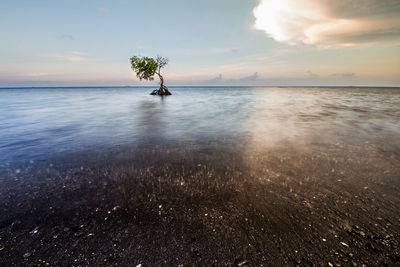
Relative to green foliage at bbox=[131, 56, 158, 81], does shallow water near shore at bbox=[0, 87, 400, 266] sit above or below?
below

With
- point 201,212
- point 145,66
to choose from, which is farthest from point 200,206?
point 145,66

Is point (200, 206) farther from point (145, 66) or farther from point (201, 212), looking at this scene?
point (145, 66)

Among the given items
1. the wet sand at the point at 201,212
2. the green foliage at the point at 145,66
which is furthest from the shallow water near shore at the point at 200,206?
the green foliage at the point at 145,66

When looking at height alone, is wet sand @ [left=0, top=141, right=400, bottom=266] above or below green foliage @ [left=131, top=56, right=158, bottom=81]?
below

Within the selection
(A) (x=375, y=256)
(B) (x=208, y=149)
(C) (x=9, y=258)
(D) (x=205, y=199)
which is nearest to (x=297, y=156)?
(B) (x=208, y=149)

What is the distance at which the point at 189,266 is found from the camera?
2.58 meters

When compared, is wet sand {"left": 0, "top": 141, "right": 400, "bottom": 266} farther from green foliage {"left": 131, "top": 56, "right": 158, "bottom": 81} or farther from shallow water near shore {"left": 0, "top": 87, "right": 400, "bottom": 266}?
green foliage {"left": 131, "top": 56, "right": 158, "bottom": 81}

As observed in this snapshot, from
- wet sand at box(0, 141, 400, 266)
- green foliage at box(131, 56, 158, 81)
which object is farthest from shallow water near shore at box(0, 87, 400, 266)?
green foliage at box(131, 56, 158, 81)

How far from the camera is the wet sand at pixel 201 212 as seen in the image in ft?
9.07

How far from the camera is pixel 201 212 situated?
3.71 meters

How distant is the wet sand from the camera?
9.07 feet

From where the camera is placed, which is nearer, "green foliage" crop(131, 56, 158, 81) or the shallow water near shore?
the shallow water near shore

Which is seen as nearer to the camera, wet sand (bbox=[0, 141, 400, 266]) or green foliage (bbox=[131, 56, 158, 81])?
wet sand (bbox=[0, 141, 400, 266])

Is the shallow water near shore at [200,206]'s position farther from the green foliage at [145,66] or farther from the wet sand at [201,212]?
the green foliage at [145,66]
